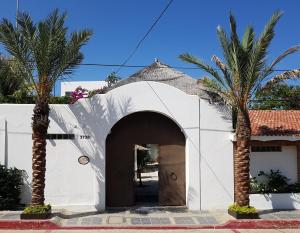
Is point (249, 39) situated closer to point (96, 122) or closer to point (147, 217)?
point (96, 122)

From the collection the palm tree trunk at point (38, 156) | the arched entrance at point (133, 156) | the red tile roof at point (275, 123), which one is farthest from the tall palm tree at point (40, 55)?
the red tile roof at point (275, 123)

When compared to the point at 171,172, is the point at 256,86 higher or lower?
higher

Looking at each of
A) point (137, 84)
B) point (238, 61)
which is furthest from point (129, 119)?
point (238, 61)

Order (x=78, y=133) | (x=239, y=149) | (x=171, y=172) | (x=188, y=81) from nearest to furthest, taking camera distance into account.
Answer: (x=239, y=149), (x=78, y=133), (x=171, y=172), (x=188, y=81)

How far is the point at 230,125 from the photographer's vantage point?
17.9 metres

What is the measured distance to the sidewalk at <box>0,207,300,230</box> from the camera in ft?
47.2

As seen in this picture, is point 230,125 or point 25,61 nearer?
point 25,61

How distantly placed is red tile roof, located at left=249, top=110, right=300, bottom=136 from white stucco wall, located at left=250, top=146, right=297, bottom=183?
2.47ft

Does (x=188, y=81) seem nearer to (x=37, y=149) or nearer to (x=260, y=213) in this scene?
(x=260, y=213)

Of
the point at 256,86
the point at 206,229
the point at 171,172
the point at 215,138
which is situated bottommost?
the point at 206,229

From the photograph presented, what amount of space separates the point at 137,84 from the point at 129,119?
5.05ft

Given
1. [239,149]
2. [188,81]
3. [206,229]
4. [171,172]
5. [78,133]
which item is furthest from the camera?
[188,81]

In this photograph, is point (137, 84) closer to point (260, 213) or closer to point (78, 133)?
point (78, 133)

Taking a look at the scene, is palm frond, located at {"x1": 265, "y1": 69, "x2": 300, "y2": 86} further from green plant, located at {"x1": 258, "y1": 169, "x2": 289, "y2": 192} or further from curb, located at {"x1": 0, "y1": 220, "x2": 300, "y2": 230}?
curb, located at {"x1": 0, "y1": 220, "x2": 300, "y2": 230}
